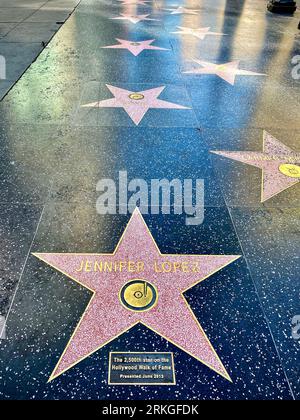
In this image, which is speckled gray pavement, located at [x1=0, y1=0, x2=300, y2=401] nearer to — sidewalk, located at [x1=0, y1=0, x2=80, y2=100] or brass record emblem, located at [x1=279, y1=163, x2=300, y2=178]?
brass record emblem, located at [x1=279, y1=163, x2=300, y2=178]

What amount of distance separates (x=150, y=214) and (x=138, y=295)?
0.74 meters

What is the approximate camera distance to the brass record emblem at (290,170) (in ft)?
9.42

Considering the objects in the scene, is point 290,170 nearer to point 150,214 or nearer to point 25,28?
point 150,214

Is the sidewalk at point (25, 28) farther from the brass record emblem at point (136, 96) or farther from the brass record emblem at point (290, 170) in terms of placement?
the brass record emblem at point (290, 170)

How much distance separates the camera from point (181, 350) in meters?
1.59

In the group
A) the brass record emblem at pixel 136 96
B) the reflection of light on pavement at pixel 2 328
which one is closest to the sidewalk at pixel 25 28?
the brass record emblem at pixel 136 96

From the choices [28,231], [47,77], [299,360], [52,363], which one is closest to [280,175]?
[299,360]

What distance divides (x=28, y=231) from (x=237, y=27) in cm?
807

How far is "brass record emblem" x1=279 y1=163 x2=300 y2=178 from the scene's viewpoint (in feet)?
9.42

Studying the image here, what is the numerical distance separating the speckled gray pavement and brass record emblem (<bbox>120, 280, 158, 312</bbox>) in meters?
0.14

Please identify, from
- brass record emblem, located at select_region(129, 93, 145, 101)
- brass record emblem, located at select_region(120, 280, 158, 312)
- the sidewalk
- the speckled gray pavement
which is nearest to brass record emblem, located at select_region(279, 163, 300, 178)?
the speckled gray pavement

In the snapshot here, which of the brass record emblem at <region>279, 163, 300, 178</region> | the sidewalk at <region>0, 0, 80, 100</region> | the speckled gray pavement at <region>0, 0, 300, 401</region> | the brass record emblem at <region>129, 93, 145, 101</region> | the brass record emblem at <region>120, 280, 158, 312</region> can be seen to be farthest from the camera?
the sidewalk at <region>0, 0, 80, 100</region>

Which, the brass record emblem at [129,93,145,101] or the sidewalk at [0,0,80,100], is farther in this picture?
the sidewalk at [0,0,80,100]

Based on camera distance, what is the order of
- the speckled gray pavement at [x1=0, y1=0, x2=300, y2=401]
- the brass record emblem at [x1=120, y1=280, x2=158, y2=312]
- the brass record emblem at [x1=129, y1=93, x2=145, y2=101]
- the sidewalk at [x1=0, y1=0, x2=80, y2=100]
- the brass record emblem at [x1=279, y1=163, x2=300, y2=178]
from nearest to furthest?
the speckled gray pavement at [x1=0, y1=0, x2=300, y2=401] → the brass record emblem at [x1=120, y1=280, x2=158, y2=312] → the brass record emblem at [x1=279, y1=163, x2=300, y2=178] → the brass record emblem at [x1=129, y1=93, x2=145, y2=101] → the sidewalk at [x1=0, y1=0, x2=80, y2=100]
